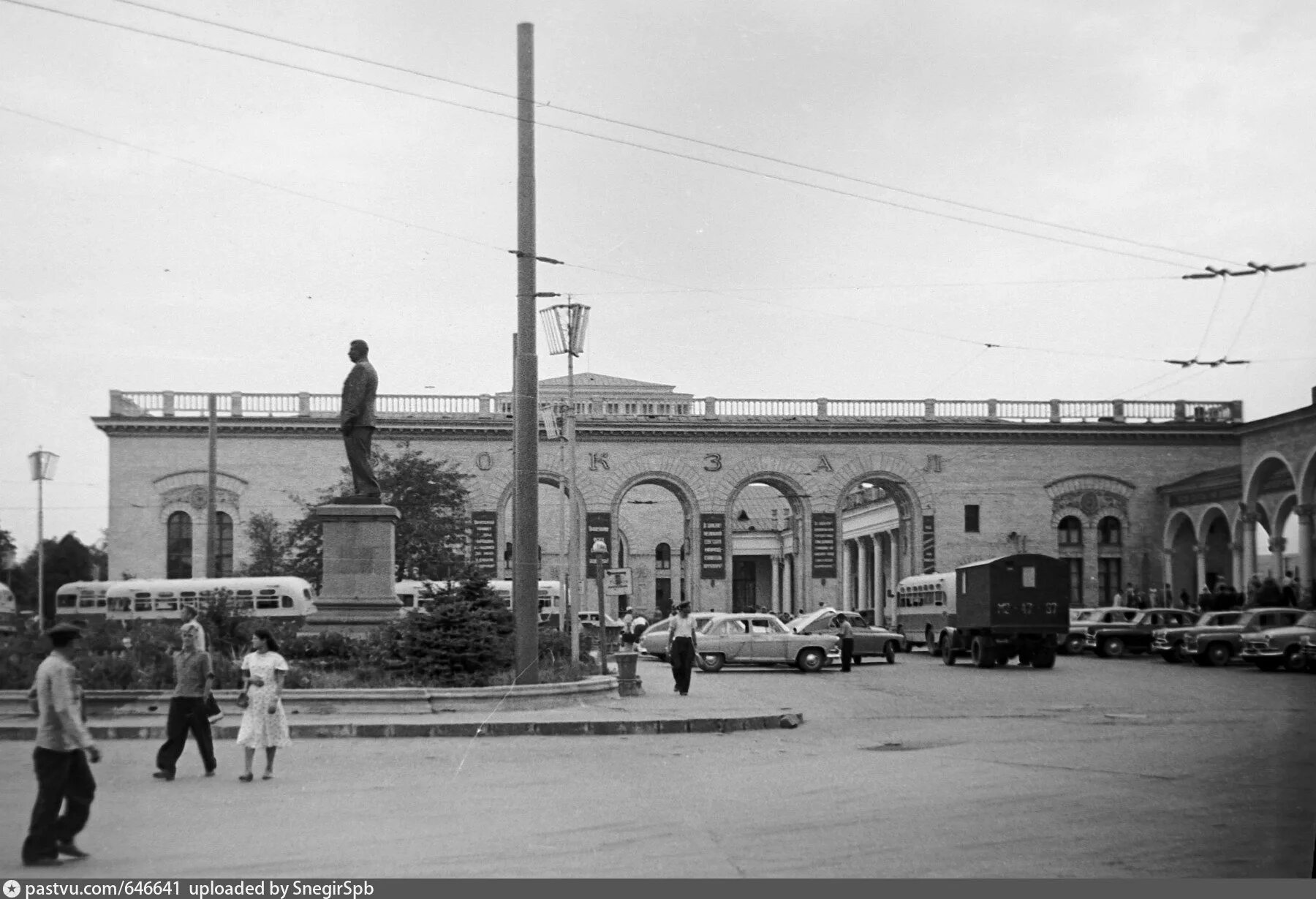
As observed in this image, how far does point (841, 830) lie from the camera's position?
26.2 feet

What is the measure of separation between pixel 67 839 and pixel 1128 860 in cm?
508

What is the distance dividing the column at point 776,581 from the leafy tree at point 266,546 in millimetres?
34763

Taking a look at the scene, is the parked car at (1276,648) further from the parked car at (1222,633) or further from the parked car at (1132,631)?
the parked car at (1132,631)

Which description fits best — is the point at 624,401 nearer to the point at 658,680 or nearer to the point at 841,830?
the point at 658,680

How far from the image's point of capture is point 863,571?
67250 millimetres

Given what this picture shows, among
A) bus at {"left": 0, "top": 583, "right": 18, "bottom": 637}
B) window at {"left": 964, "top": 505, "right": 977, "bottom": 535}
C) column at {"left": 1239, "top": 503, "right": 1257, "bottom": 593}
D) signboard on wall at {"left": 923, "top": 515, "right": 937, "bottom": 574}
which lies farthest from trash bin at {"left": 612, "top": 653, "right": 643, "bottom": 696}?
window at {"left": 964, "top": 505, "right": 977, "bottom": 535}

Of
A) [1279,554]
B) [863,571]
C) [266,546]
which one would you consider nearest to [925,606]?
[1279,554]

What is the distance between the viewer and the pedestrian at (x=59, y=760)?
5.31 metres

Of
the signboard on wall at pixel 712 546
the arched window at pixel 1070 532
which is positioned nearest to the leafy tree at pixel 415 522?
the signboard on wall at pixel 712 546

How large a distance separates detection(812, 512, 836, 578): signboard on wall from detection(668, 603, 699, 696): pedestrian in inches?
1138

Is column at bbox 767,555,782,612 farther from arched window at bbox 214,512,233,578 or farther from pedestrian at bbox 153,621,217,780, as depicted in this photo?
pedestrian at bbox 153,621,217,780

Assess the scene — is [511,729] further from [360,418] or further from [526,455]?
[360,418]

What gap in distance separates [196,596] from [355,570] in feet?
48.0

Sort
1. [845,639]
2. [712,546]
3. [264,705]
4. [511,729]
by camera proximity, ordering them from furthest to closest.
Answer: [712,546]
[845,639]
[511,729]
[264,705]
